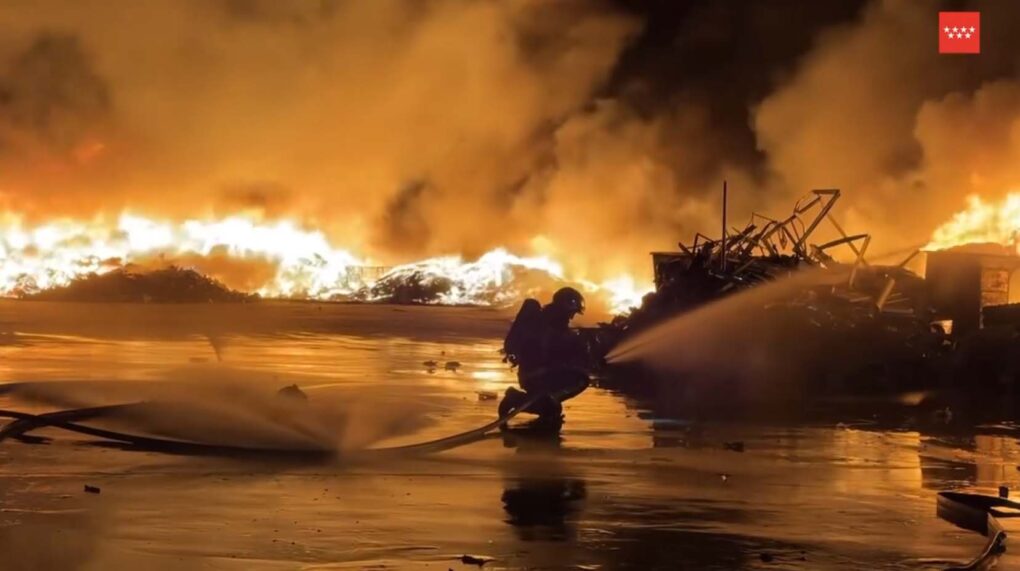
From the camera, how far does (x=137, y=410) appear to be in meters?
18.1

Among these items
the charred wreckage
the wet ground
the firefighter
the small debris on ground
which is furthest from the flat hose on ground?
the charred wreckage

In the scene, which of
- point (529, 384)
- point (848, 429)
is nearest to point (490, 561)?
point (529, 384)

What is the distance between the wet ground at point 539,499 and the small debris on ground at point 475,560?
56 mm

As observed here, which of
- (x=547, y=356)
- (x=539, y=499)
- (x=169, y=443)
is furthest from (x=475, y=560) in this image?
(x=547, y=356)

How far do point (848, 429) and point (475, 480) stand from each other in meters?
9.44

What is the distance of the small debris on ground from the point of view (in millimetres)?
9484

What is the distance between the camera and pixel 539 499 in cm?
1272

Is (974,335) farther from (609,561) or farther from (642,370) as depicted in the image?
(609,561)

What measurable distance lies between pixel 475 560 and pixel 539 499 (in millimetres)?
3229

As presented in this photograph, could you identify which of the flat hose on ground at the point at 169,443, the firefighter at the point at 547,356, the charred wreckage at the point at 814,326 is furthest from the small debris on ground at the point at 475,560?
the charred wreckage at the point at 814,326

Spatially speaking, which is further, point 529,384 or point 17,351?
point 17,351

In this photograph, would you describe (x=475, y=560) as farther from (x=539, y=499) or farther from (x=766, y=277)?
(x=766, y=277)

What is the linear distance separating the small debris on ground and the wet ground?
0.06 m

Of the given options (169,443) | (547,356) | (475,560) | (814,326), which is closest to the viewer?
(475,560)
